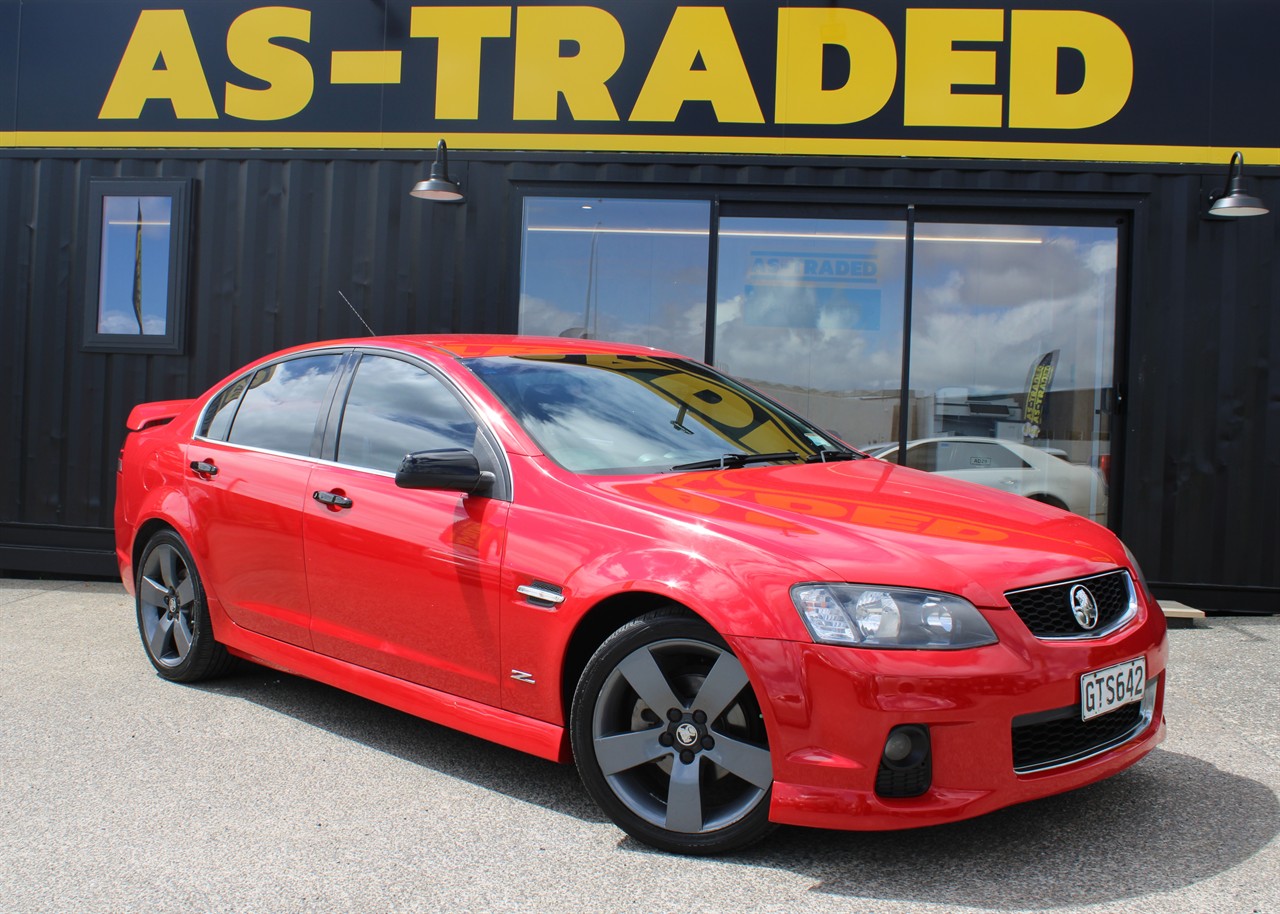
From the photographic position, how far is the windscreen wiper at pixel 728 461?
3.74m

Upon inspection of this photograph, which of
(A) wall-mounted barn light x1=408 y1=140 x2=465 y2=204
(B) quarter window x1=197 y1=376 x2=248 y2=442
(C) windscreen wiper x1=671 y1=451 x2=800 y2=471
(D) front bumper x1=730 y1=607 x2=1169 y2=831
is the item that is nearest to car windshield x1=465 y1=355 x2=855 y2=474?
(C) windscreen wiper x1=671 y1=451 x2=800 y2=471

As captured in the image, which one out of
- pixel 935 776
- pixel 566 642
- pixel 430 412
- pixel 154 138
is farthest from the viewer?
pixel 154 138

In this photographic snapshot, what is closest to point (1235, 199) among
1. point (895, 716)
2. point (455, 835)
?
point (895, 716)

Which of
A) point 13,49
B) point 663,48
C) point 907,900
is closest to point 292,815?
point 907,900

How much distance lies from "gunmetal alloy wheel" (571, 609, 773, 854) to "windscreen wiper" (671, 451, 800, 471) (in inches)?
28.6

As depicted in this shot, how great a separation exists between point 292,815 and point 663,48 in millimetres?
5730

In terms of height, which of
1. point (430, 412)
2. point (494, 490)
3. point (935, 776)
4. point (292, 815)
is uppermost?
point (430, 412)

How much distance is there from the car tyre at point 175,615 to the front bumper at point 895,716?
2855mm

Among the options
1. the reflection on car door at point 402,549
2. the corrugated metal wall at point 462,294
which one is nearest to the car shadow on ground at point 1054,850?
the reflection on car door at point 402,549

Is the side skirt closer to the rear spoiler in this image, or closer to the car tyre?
the car tyre

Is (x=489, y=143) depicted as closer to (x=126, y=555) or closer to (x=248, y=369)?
(x=248, y=369)

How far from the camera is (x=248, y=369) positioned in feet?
16.5

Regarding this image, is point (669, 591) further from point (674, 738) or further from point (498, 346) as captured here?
point (498, 346)

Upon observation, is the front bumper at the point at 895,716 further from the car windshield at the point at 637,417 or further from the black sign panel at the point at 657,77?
the black sign panel at the point at 657,77
